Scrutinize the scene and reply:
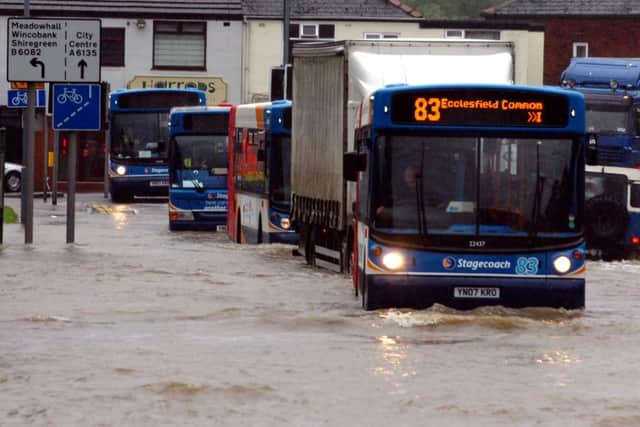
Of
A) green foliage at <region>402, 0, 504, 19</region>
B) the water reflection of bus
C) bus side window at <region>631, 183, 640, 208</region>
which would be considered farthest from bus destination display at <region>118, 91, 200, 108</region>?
green foliage at <region>402, 0, 504, 19</region>

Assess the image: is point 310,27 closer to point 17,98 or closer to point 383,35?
point 383,35

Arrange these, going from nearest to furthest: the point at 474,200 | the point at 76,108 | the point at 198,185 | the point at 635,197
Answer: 1. the point at 474,200
2. the point at 76,108
3. the point at 635,197
4. the point at 198,185

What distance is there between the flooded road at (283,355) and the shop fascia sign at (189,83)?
38769 millimetres

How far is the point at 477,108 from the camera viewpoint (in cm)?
1666

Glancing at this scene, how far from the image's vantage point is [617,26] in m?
65.6

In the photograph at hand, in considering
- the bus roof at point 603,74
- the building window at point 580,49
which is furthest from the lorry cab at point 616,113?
the building window at point 580,49

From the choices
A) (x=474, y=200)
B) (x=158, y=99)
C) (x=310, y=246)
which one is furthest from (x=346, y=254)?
(x=158, y=99)

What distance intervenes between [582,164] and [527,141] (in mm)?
574

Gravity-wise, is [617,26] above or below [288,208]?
above

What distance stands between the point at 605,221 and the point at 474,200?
1277cm

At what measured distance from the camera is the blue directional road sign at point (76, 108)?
26359 mm

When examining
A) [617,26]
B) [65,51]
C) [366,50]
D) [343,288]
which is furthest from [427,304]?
[617,26]

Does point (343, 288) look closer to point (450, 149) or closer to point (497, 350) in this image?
point (450, 149)

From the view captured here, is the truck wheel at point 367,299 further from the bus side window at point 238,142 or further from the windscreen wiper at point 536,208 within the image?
the bus side window at point 238,142
